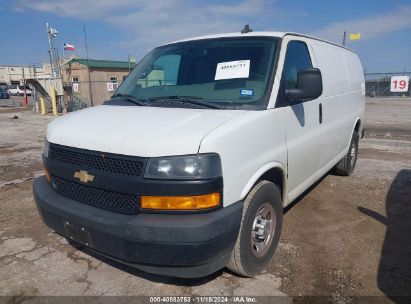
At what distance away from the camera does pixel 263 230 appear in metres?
3.22

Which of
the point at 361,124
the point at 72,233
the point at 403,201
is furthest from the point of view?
the point at 361,124

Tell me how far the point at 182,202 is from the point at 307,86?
1.69m

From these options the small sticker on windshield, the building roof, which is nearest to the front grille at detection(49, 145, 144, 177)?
the small sticker on windshield

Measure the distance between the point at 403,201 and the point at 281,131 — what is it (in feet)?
9.54

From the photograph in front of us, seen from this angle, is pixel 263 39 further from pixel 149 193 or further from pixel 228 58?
pixel 149 193

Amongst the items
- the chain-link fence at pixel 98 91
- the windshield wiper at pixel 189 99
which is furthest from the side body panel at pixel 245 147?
the chain-link fence at pixel 98 91

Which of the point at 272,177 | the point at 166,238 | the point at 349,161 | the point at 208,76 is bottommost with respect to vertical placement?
the point at 349,161

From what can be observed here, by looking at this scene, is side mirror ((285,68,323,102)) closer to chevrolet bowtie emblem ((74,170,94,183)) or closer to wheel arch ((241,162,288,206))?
Result: wheel arch ((241,162,288,206))

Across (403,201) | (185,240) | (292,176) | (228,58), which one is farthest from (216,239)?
(403,201)

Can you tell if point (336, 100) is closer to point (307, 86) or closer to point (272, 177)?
point (307, 86)

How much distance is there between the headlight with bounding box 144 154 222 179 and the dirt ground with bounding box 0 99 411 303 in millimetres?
1160

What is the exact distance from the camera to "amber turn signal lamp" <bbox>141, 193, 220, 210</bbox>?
2447 mm

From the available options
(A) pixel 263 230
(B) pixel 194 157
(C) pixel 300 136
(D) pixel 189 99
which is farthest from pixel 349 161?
(B) pixel 194 157

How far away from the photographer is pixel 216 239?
8.07ft
